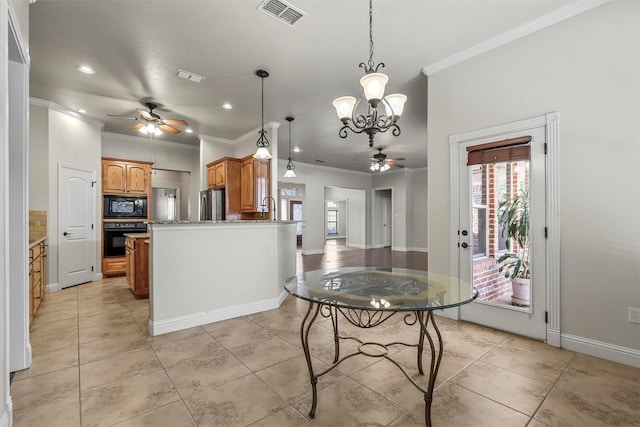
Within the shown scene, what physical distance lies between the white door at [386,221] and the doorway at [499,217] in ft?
25.9

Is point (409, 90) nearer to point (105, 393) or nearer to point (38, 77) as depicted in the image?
point (105, 393)

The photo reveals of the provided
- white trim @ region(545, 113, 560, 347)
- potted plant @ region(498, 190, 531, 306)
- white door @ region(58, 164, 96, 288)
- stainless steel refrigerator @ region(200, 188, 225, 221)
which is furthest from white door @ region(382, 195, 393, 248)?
white door @ region(58, 164, 96, 288)

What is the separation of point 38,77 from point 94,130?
5.55ft

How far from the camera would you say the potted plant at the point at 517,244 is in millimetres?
2738

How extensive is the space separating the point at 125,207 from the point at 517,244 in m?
6.43

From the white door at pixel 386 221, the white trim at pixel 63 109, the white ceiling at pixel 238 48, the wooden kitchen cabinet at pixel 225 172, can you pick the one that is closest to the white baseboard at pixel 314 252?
the white door at pixel 386 221

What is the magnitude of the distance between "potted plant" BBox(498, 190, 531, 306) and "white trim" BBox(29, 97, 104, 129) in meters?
6.34

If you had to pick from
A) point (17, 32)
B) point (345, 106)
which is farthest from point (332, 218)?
point (17, 32)

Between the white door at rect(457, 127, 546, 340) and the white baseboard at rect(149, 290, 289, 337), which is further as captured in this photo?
the white baseboard at rect(149, 290, 289, 337)

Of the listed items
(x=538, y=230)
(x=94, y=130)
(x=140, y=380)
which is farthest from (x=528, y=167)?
(x=94, y=130)

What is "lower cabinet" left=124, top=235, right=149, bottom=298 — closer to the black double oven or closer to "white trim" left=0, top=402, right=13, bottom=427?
the black double oven

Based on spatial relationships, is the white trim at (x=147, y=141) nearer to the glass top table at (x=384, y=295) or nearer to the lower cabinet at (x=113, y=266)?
the lower cabinet at (x=113, y=266)

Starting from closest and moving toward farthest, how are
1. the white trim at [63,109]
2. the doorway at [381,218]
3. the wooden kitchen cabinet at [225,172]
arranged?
the white trim at [63,109] → the wooden kitchen cabinet at [225,172] → the doorway at [381,218]

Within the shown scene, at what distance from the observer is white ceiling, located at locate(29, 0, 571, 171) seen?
8.10 feet
